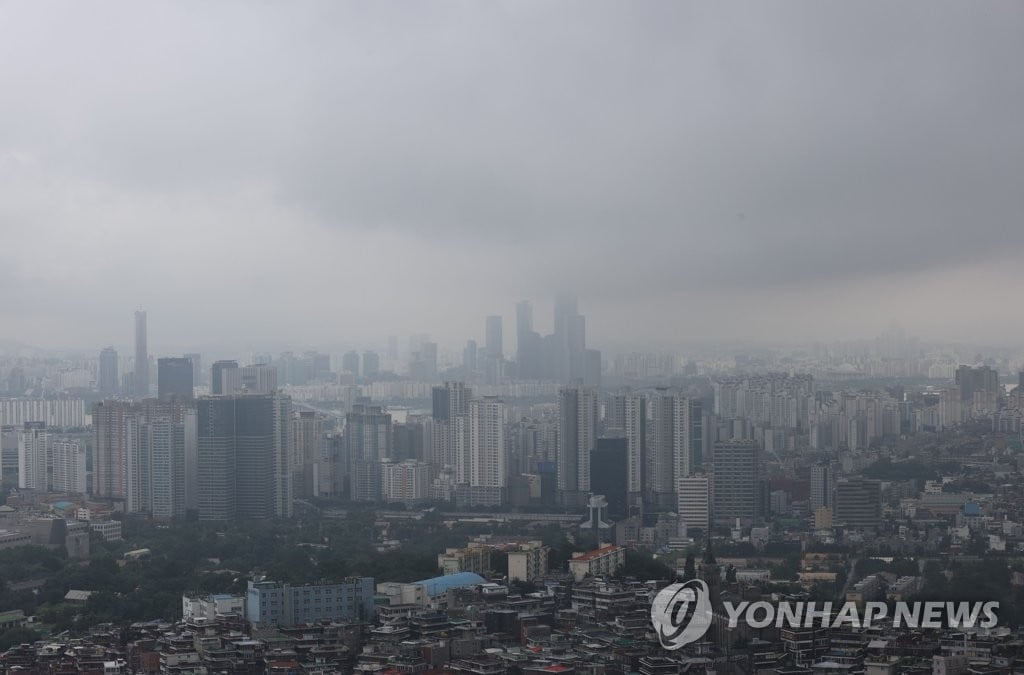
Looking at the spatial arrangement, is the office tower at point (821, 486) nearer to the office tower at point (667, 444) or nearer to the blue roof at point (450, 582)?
A: the office tower at point (667, 444)

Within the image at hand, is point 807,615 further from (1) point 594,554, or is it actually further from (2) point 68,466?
(2) point 68,466

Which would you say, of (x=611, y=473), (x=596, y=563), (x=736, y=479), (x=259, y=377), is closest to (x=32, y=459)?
(x=259, y=377)

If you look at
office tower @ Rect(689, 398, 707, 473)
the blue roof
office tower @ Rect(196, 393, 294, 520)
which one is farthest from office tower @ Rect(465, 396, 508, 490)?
the blue roof

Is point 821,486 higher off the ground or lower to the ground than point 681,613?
higher

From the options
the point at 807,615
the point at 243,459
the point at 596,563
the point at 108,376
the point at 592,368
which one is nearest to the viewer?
the point at 807,615

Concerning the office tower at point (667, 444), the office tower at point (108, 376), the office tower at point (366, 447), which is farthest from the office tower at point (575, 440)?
the office tower at point (108, 376)

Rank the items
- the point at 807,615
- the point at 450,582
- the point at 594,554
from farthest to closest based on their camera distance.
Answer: the point at 594,554, the point at 450,582, the point at 807,615

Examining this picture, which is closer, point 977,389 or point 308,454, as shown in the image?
point 977,389
